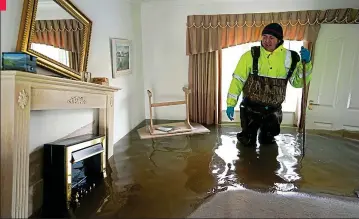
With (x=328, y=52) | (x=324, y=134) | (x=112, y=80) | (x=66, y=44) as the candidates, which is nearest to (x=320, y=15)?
(x=328, y=52)

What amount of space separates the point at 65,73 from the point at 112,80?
1304 millimetres

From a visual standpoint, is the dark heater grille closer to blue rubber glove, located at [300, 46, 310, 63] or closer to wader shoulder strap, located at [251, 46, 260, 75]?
wader shoulder strap, located at [251, 46, 260, 75]

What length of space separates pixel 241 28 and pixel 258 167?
2675 millimetres

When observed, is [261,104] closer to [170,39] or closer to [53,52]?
[170,39]

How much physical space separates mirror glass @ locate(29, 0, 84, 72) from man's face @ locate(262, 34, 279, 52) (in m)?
2.22

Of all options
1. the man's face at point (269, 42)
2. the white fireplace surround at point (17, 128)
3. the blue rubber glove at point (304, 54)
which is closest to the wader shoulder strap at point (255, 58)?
the man's face at point (269, 42)

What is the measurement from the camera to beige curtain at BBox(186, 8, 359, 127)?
4375mm

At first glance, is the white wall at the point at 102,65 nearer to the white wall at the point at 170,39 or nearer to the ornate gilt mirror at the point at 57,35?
the ornate gilt mirror at the point at 57,35

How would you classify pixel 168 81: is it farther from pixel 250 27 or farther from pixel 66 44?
pixel 66 44

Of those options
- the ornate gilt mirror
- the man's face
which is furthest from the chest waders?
the ornate gilt mirror

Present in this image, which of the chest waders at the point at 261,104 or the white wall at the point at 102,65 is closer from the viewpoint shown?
the white wall at the point at 102,65

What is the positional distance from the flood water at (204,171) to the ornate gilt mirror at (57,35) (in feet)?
3.67

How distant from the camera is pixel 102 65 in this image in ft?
10.8

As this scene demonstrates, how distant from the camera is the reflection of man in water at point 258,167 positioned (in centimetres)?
251
